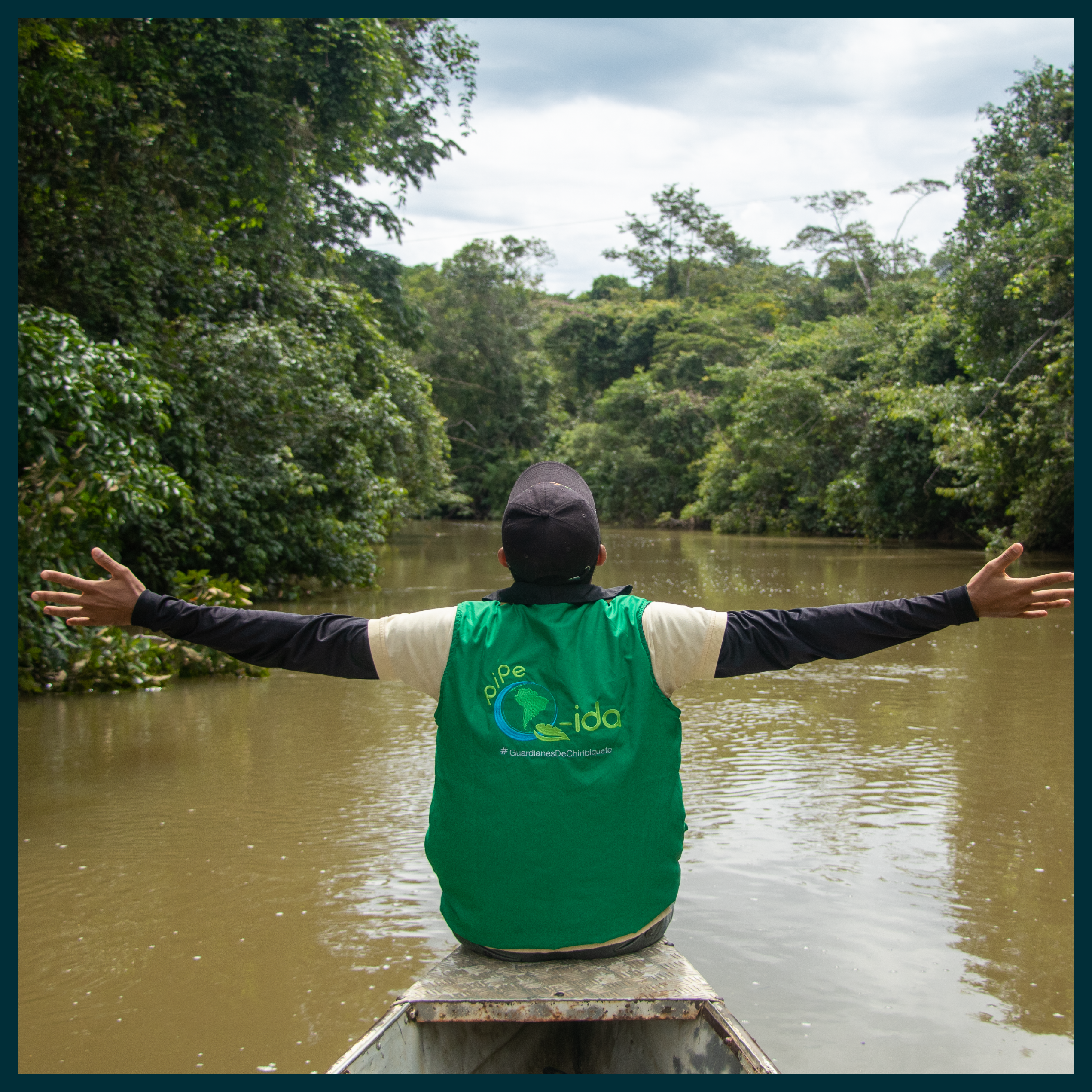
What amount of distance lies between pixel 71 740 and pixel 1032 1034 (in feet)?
17.6

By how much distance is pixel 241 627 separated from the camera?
233cm

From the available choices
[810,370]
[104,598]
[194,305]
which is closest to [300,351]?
[194,305]

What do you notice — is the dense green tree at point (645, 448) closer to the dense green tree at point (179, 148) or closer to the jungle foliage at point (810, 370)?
the jungle foliage at point (810, 370)

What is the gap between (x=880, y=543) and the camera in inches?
1057

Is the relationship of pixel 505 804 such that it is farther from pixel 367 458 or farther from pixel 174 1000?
pixel 367 458

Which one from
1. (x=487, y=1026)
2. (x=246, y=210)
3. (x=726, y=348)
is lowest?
(x=487, y=1026)

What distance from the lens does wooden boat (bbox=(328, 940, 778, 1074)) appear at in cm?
207

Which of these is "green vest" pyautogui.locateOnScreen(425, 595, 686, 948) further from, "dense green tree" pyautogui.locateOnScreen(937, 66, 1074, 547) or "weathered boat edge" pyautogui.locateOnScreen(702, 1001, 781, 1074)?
"dense green tree" pyautogui.locateOnScreen(937, 66, 1074, 547)

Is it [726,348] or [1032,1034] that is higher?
[726,348]

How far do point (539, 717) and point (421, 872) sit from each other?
2.48 m

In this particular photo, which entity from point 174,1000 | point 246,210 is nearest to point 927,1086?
point 174,1000

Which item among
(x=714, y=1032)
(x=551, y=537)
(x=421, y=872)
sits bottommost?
(x=421, y=872)

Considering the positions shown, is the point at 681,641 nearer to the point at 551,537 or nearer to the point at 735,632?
the point at 735,632

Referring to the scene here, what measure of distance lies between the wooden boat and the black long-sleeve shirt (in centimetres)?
63
